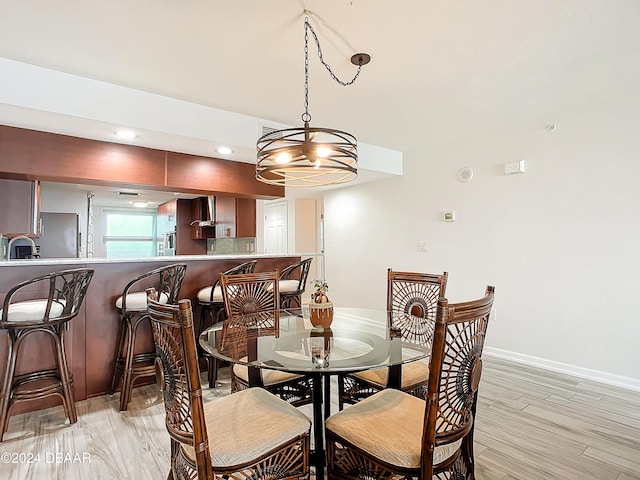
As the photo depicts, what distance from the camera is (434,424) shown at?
1202mm

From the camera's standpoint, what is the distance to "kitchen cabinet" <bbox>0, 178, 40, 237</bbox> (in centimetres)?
373

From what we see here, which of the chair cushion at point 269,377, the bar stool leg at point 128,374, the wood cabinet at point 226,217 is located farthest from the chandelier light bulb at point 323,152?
the wood cabinet at point 226,217

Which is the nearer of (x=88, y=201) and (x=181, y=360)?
(x=181, y=360)

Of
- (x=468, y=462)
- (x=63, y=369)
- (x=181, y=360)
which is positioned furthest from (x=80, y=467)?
(x=468, y=462)

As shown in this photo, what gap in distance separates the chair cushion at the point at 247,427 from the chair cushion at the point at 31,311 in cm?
145

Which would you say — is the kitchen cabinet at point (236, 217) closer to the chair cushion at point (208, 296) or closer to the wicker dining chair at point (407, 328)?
the chair cushion at point (208, 296)

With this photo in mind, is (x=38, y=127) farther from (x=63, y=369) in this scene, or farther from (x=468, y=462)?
(x=468, y=462)

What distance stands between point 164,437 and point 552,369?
335 cm

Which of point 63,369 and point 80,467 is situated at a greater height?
point 63,369

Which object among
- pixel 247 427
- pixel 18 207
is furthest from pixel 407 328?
pixel 18 207

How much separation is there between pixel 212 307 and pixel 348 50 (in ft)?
7.50

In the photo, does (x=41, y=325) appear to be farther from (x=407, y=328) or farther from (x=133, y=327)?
(x=407, y=328)

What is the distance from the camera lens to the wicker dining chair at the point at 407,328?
1976mm

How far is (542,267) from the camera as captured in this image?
3.43 meters
